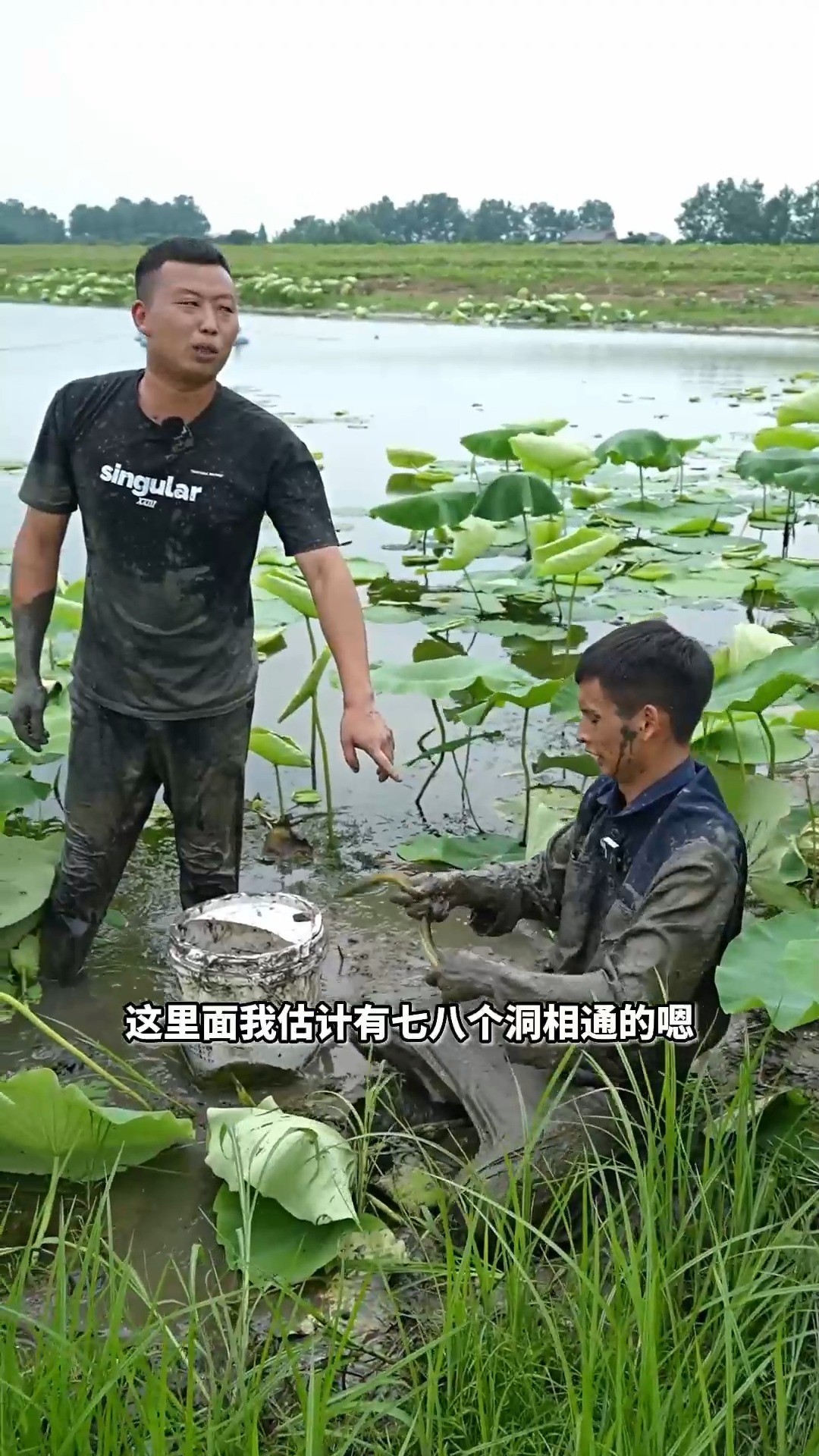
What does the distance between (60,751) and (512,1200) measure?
2002 millimetres

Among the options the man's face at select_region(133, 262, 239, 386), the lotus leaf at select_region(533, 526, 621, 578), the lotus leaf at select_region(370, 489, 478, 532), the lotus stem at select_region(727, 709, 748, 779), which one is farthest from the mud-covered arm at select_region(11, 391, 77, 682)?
the lotus leaf at select_region(370, 489, 478, 532)

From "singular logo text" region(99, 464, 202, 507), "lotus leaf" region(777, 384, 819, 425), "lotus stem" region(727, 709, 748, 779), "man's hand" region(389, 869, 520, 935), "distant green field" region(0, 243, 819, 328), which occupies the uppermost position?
"distant green field" region(0, 243, 819, 328)

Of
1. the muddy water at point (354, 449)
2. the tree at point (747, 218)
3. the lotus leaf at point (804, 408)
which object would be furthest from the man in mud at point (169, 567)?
the tree at point (747, 218)

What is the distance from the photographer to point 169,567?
252 centimetres

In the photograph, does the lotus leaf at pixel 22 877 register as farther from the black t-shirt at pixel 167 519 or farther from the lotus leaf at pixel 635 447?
the lotus leaf at pixel 635 447

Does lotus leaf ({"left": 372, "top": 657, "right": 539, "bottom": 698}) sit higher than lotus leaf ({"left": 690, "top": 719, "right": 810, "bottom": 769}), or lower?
higher

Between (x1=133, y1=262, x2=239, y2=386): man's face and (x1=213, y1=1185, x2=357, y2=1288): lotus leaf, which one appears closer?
(x1=213, y1=1185, x2=357, y2=1288): lotus leaf

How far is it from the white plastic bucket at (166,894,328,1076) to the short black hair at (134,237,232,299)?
121cm

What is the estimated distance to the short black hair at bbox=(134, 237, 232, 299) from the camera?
92.6 inches

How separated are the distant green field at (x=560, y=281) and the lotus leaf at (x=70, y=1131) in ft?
70.5

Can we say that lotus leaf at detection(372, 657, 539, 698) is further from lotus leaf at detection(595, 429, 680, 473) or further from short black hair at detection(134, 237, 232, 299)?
lotus leaf at detection(595, 429, 680, 473)

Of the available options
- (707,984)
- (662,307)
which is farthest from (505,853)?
(662,307)

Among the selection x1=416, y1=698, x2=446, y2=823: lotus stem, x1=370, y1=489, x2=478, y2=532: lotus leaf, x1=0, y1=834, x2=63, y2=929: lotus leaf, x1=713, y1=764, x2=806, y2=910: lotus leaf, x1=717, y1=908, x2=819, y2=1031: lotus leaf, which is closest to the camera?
x1=717, y1=908, x2=819, y2=1031: lotus leaf

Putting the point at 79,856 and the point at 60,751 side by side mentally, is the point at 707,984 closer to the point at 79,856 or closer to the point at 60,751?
the point at 79,856
